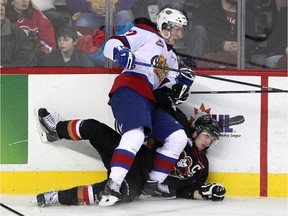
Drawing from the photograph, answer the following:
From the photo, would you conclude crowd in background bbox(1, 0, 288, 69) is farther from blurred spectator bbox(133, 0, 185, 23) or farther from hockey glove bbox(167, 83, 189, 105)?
hockey glove bbox(167, 83, 189, 105)

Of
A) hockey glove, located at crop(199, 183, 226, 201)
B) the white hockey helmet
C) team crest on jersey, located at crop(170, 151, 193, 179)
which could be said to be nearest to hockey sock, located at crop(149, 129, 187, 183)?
team crest on jersey, located at crop(170, 151, 193, 179)

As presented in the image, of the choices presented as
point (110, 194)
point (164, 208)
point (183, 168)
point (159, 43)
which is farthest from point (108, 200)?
point (159, 43)

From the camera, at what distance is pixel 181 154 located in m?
4.64

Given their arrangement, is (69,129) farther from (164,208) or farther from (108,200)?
(164,208)

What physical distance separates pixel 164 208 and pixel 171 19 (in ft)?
3.32

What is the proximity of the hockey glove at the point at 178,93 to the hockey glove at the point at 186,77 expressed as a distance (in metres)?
0.02

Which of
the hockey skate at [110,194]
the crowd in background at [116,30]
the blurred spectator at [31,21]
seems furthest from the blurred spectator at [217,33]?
the hockey skate at [110,194]

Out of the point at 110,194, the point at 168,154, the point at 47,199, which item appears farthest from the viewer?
the point at 168,154

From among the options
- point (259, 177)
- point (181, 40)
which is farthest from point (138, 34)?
point (259, 177)

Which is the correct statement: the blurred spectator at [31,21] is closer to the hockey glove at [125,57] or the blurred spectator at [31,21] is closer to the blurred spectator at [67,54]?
the blurred spectator at [67,54]

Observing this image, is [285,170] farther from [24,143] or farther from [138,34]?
[24,143]

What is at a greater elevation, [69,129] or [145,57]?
[145,57]

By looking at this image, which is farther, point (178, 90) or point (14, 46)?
point (14, 46)

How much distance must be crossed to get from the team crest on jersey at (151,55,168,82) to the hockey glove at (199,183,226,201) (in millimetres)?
633
